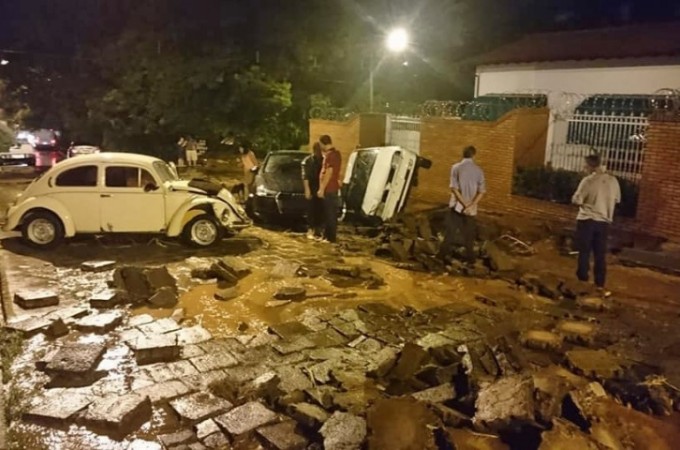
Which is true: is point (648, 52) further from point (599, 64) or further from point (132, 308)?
point (132, 308)

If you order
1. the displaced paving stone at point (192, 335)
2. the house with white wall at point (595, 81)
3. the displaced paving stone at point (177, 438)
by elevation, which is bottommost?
the displaced paving stone at point (177, 438)

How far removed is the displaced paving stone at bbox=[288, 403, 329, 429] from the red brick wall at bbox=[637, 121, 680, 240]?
28.3ft

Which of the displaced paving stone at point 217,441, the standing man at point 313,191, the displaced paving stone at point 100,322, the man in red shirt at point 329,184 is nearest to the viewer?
the displaced paving stone at point 217,441

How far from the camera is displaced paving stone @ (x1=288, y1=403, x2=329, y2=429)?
515 centimetres

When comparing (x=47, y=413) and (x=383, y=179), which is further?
(x=383, y=179)

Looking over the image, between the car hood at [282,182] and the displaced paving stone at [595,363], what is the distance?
7600 millimetres

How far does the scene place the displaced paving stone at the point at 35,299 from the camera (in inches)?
317

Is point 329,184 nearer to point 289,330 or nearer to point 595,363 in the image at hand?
point 289,330

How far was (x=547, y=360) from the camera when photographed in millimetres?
6660

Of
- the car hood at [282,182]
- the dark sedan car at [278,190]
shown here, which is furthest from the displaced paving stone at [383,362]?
the car hood at [282,182]

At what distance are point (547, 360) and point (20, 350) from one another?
5.47 meters

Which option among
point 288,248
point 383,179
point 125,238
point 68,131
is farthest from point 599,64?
point 68,131

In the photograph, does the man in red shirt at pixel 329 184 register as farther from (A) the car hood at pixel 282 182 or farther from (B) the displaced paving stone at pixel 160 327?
(B) the displaced paving stone at pixel 160 327

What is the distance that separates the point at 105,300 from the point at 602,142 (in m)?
10.3
